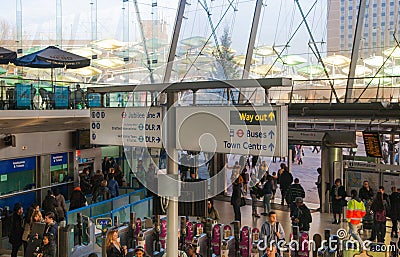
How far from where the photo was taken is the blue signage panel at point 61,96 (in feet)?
35.6

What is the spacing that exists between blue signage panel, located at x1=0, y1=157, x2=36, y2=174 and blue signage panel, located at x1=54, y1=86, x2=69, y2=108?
253 centimetres

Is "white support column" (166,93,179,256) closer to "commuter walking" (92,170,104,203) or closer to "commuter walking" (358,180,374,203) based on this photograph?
"commuter walking" (92,170,104,203)

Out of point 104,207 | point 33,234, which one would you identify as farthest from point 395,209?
point 33,234

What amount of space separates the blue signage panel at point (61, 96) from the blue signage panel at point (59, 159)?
308cm

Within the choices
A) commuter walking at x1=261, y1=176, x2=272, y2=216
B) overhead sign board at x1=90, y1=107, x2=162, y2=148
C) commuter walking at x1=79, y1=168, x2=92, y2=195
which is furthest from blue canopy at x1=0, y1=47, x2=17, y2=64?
commuter walking at x1=261, y1=176, x2=272, y2=216

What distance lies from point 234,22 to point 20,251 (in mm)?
9265

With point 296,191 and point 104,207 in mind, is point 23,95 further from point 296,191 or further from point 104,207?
point 296,191

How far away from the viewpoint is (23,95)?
1003 centimetres

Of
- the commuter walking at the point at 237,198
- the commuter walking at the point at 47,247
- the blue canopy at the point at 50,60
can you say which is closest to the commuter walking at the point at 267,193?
the commuter walking at the point at 237,198

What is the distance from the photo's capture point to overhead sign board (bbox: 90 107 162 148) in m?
4.31

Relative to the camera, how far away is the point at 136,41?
55.0ft

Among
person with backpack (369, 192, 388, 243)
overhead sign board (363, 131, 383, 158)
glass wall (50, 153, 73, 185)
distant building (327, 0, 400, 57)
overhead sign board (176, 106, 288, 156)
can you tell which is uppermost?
distant building (327, 0, 400, 57)

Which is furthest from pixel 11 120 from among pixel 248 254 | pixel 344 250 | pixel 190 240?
pixel 344 250

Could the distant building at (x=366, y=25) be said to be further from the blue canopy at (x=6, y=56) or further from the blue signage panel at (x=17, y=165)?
the blue signage panel at (x=17, y=165)
